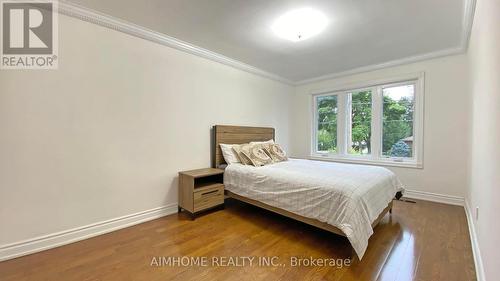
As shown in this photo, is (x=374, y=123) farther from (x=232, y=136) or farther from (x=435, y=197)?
(x=232, y=136)

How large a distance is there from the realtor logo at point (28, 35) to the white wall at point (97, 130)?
8cm

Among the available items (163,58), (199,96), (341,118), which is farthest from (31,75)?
(341,118)

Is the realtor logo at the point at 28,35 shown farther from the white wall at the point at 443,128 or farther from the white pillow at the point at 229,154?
the white wall at the point at 443,128

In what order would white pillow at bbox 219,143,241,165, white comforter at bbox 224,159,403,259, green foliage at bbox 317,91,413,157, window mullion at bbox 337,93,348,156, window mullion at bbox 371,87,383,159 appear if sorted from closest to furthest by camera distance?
white comforter at bbox 224,159,403,259 < white pillow at bbox 219,143,241,165 < green foliage at bbox 317,91,413,157 < window mullion at bbox 371,87,383,159 < window mullion at bbox 337,93,348,156

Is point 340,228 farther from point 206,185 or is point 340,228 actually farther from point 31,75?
point 31,75

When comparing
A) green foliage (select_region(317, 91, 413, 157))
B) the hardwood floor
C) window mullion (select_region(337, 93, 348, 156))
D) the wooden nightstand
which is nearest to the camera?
the hardwood floor

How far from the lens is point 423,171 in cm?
340

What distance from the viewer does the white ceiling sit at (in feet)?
6.76

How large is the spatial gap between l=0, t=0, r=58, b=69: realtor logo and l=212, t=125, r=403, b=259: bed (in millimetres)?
2361

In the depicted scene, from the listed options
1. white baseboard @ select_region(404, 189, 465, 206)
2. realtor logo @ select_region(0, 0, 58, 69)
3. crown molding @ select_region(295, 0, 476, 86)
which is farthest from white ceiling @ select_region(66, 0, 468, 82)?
white baseboard @ select_region(404, 189, 465, 206)

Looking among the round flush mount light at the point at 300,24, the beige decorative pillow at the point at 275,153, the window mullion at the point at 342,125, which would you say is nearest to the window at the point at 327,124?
the window mullion at the point at 342,125

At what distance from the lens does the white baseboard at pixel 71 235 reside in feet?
6.06

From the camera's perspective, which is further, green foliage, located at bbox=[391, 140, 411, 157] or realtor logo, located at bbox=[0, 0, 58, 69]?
green foliage, located at bbox=[391, 140, 411, 157]

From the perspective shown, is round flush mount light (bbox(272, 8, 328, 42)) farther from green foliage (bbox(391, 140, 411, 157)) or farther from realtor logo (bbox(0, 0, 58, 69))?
green foliage (bbox(391, 140, 411, 157))
